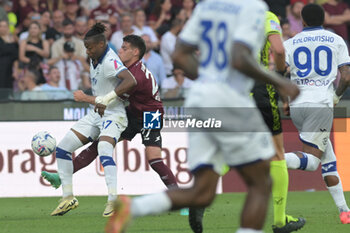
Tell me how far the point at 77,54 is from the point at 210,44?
1101 centimetres

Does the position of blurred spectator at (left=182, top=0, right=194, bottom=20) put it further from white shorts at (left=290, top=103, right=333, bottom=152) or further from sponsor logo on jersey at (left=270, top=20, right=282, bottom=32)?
sponsor logo on jersey at (left=270, top=20, right=282, bottom=32)

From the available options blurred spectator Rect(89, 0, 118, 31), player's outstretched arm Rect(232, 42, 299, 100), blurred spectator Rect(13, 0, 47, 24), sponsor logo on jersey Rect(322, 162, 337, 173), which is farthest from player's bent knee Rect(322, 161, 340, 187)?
blurred spectator Rect(13, 0, 47, 24)

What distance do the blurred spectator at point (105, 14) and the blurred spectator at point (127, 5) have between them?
0.30 m

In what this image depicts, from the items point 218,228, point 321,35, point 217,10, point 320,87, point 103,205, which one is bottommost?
point 103,205

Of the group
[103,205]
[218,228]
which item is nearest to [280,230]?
[218,228]

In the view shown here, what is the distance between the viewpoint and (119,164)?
1316 centimetres

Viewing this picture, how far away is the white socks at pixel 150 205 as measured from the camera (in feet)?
17.4

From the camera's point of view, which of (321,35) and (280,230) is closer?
(280,230)

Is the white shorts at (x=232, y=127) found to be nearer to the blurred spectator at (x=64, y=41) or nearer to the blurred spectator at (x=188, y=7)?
the blurred spectator at (x=64, y=41)

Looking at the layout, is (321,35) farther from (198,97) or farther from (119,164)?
(119,164)

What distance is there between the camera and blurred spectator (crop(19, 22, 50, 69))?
15914mm

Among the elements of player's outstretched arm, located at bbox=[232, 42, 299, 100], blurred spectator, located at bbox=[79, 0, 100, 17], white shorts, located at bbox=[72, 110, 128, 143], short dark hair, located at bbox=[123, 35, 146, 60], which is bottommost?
white shorts, located at bbox=[72, 110, 128, 143]

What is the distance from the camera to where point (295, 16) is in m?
17.2

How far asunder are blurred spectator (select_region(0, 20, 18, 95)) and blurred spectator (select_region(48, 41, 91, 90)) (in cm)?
74
